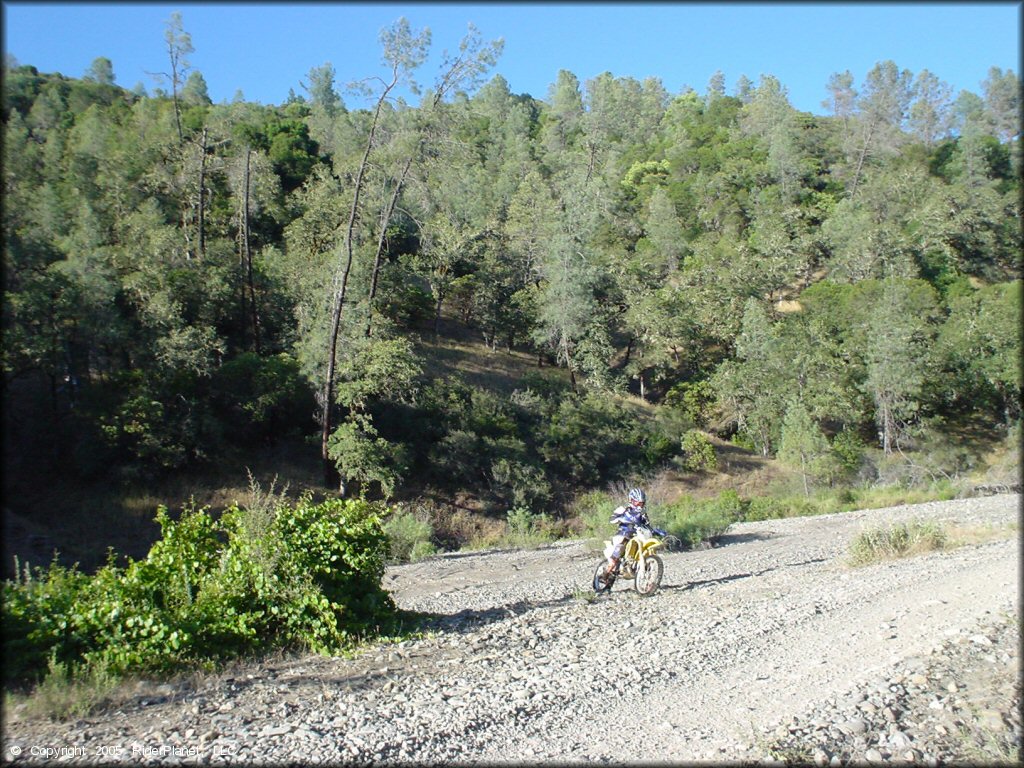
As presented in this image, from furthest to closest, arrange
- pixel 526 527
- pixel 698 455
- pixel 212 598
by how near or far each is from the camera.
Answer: pixel 698 455, pixel 526 527, pixel 212 598

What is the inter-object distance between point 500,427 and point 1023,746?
1059 inches

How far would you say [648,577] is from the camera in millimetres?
8977

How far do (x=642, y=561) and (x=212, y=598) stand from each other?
493cm

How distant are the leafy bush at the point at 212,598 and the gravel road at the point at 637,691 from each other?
1.33ft

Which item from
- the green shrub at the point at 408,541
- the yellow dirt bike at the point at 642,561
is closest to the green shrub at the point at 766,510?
the green shrub at the point at 408,541

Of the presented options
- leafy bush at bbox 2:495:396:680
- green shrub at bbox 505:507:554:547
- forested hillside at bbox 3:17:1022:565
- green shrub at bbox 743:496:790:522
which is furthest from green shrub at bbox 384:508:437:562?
Result: green shrub at bbox 743:496:790:522

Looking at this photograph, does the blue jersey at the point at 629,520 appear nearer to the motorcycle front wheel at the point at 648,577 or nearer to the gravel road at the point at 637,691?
the motorcycle front wheel at the point at 648,577

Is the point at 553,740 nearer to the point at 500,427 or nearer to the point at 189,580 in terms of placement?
the point at 189,580

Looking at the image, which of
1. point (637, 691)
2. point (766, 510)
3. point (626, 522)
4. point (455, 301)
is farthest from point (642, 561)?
point (455, 301)

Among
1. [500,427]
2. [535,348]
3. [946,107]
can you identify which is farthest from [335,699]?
[946,107]

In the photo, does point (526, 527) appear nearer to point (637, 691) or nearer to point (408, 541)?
point (408, 541)

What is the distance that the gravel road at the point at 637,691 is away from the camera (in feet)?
14.9

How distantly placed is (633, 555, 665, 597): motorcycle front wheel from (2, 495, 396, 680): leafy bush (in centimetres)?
324

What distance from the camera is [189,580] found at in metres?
6.36
